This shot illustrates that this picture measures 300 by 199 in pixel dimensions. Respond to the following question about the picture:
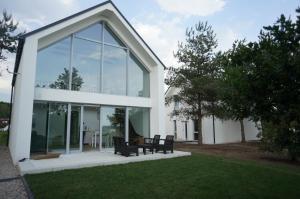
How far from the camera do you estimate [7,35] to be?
25.6 m

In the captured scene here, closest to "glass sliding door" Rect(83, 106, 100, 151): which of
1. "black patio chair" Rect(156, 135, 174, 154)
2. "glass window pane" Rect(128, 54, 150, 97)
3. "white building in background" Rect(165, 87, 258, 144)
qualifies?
"glass window pane" Rect(128, 54, 150, 97)

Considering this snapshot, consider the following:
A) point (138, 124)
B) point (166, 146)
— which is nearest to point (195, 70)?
point (138, 124)

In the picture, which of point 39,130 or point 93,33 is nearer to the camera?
point 39,130

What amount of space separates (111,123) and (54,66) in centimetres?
463

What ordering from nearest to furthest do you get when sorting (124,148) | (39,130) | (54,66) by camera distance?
(39,130) < (124,148) < (54,66)

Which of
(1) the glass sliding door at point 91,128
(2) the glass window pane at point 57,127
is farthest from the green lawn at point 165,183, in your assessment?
(1) the glass sliding door at point 91,128

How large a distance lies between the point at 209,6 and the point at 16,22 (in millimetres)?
22452

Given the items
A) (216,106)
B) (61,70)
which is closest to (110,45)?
(61,70)

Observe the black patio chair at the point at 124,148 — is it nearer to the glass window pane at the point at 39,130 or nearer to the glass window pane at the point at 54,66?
the glass window pane at the point at 39,130

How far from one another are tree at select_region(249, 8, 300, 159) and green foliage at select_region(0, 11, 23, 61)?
27541 mm

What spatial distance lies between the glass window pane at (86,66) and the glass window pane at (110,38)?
964 millimetres

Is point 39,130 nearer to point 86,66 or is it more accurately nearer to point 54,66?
point 54,66

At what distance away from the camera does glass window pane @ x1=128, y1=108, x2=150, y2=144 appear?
49.7 feet

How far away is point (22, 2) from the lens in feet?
50.3
